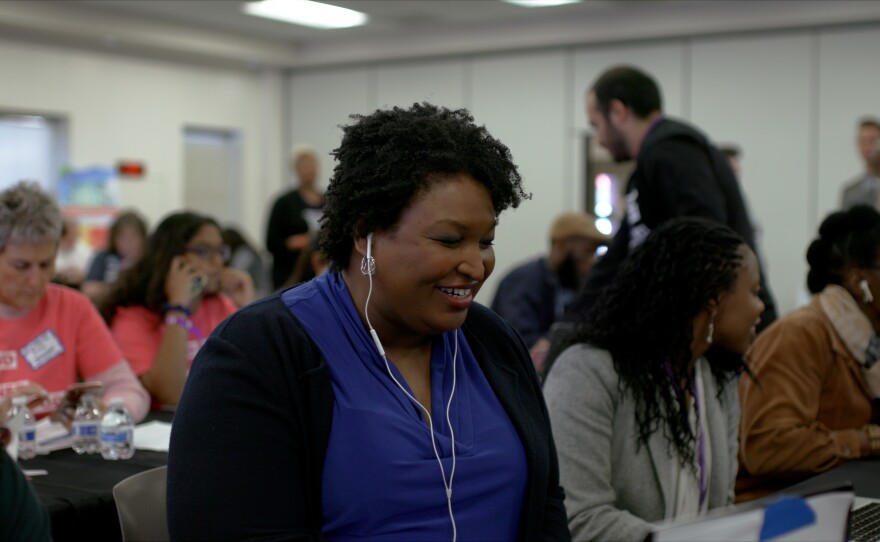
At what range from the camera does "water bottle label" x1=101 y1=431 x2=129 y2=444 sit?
103 inches

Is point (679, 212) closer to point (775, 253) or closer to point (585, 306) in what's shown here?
point (585, 306)

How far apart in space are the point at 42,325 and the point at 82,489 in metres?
0.96

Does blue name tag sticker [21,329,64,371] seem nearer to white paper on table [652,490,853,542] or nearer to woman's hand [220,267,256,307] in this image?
woman's hand [220,267,256,307]

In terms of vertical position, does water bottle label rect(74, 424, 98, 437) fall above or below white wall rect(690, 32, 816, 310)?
below

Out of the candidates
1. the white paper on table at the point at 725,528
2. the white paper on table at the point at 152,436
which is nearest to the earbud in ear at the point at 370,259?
the white paper on table at the point at 725,528

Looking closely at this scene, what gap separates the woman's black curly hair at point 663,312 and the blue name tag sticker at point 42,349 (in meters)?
1.74

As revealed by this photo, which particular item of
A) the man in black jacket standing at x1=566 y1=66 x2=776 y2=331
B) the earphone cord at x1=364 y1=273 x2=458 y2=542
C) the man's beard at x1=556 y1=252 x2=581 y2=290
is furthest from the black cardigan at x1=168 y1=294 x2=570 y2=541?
the man's beard at x1=556 y1=252 x2=581 y2=290

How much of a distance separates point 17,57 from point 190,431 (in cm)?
807

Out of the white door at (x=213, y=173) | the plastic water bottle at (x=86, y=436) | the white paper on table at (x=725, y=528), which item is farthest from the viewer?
the white door at (x=213, y=173)

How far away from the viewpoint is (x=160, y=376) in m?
3.47

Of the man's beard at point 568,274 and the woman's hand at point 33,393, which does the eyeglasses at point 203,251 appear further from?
the man's beard at point 568,274

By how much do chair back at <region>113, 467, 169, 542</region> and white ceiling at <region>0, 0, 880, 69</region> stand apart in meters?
6.06

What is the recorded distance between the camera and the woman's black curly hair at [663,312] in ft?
6.77

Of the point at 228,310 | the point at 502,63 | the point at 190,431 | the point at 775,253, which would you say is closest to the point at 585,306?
the point at 228,310
